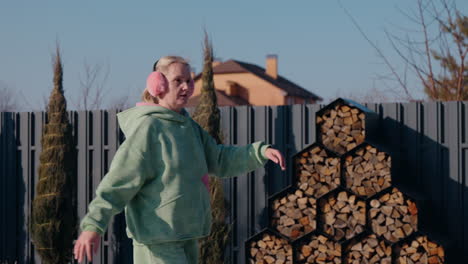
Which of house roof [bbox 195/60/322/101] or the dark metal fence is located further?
house roof [bbox 195/60/322/101]

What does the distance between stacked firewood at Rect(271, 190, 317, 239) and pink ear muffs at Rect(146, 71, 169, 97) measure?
2.99 metres

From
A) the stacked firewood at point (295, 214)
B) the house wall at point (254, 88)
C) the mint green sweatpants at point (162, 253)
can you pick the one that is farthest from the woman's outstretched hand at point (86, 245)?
the house wall at point (254, 88)

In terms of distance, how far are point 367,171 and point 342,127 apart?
459 mm

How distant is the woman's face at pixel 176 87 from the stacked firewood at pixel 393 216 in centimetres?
299

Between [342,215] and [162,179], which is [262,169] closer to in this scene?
[342,215]

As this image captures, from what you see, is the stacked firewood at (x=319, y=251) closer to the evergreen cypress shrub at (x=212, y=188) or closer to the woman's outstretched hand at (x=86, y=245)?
the evergreen cypress shrub at (x=212, y=188)

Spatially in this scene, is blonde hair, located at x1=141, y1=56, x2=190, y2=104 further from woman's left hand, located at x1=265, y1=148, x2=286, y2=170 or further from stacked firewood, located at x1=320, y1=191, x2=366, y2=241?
stacked firewood, located at x1=320, y1=191, x2=366, y2=241

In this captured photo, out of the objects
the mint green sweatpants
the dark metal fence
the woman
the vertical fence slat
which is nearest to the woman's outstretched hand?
the woman

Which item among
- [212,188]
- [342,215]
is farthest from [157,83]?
[212,188]

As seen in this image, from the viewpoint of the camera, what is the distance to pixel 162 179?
3.34 meters

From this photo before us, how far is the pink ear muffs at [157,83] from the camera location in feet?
11.3

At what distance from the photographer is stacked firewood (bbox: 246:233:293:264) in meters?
6.25

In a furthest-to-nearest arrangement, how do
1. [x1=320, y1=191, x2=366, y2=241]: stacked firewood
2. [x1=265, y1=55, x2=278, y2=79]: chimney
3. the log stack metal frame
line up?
[x1=265, y1=55, x2=278, y2=79]: chimney < [x1=320, y1=191, x2=366, y2=241]: stacked firewood < the log stack metal frame

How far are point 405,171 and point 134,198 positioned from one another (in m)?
3.82
